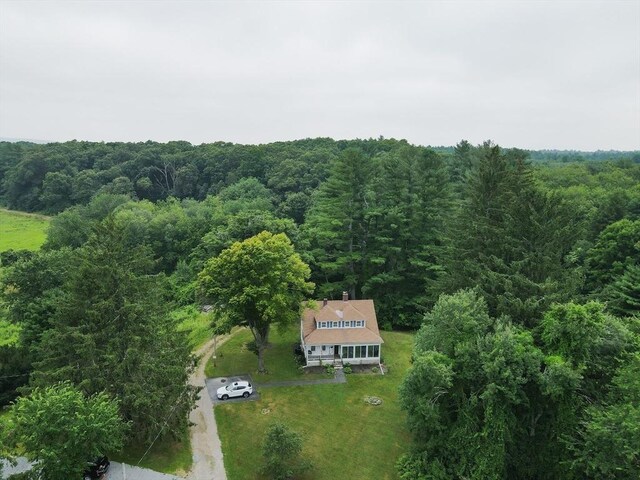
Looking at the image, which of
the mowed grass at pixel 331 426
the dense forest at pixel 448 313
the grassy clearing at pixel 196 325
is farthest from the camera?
the grassy clearing at pixel 196 325

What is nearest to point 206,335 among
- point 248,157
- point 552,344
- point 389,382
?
point 389,382

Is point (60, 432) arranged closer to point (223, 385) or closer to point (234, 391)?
point (234, 391)

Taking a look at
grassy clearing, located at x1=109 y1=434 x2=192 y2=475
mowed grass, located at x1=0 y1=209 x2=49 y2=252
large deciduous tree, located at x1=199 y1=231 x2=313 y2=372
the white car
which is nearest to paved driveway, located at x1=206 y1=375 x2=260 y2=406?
the white car

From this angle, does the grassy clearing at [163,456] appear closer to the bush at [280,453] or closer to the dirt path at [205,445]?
the dirt path at [205,445]

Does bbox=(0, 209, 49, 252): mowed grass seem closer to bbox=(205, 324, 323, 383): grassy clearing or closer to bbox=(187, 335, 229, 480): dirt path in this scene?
bbox=(205, 324, 323, 383): grassy clearing

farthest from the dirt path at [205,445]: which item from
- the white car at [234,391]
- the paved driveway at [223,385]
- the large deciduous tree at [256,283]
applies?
the large deciduous tree at [256,283]
